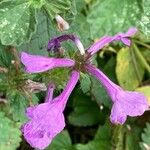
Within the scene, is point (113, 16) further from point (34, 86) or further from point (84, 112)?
point (84, 112)

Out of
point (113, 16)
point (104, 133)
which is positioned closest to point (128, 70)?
point (104, 133)

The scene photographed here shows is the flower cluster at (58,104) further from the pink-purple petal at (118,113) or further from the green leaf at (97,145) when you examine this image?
the green leaf at (97,145)

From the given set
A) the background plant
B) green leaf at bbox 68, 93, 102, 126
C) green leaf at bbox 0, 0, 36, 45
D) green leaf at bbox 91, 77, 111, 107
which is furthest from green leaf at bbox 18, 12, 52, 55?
green leaf at bbox 68, 93, 102, 126

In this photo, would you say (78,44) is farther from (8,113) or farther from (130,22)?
(8,113)

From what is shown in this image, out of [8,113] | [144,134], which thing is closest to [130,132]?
[144,134]

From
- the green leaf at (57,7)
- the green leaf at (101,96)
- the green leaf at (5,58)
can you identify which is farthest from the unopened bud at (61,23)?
the green leaf at (101,96)

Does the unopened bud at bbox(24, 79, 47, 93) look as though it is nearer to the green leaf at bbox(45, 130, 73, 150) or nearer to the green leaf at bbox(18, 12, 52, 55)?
the green leaf at bbox(18, 12, 52, 55)
